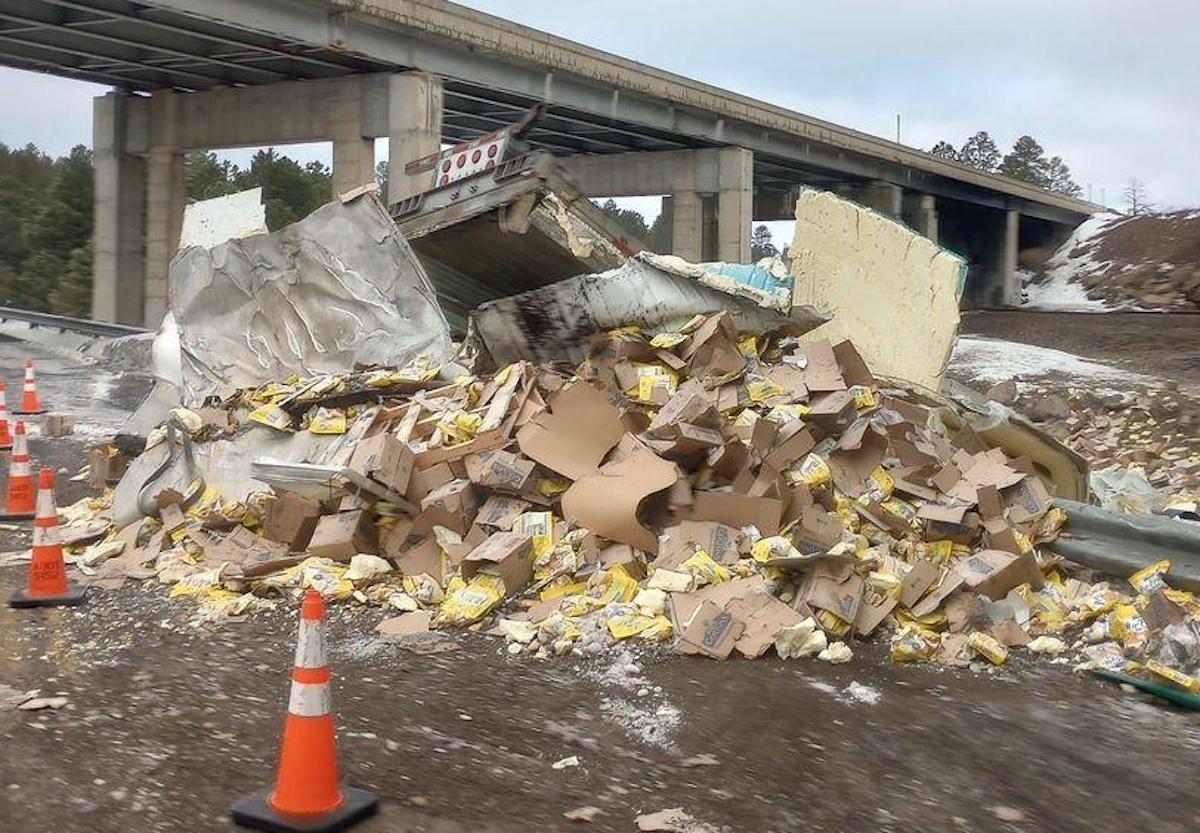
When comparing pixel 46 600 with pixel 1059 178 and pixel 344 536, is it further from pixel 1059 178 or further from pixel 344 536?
pixel 1059 178

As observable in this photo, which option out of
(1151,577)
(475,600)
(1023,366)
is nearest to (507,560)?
(475,600)

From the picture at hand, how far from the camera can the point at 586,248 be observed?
308 inches

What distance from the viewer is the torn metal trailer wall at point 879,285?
26.7 ft

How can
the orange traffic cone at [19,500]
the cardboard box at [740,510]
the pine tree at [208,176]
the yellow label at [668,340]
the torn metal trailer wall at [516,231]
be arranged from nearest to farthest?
the cardboard box at [740,510]
the yellow label at [668,340]
the orange traffic cone at [19,500]
the torn metal trailer wall at [516,231]
the pine tree at [208,176]

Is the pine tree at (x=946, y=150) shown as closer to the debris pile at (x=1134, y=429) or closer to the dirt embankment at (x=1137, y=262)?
the dirt embankment at (x=1137, y=262)

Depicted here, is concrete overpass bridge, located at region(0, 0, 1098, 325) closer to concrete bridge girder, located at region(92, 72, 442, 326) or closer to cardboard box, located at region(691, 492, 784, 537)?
concrete bridge girder, located at region(92, 72, 442, 326)

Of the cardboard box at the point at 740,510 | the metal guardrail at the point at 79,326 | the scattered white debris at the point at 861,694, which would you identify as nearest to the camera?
the scattered white debris at the point at 861,694

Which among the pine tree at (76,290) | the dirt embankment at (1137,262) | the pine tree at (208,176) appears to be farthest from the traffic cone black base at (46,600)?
the pine tree at (208,176)

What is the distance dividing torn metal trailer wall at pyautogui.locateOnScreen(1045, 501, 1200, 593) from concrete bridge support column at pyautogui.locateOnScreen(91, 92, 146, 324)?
2552 cm

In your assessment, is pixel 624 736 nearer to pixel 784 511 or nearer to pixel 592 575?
pixel 592 575

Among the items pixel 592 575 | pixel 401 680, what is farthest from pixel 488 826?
pixel 592 575

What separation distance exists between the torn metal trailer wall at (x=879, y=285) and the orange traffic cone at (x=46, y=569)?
5611mm

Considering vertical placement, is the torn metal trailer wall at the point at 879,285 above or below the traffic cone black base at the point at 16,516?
above

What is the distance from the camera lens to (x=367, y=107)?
21906 mm
